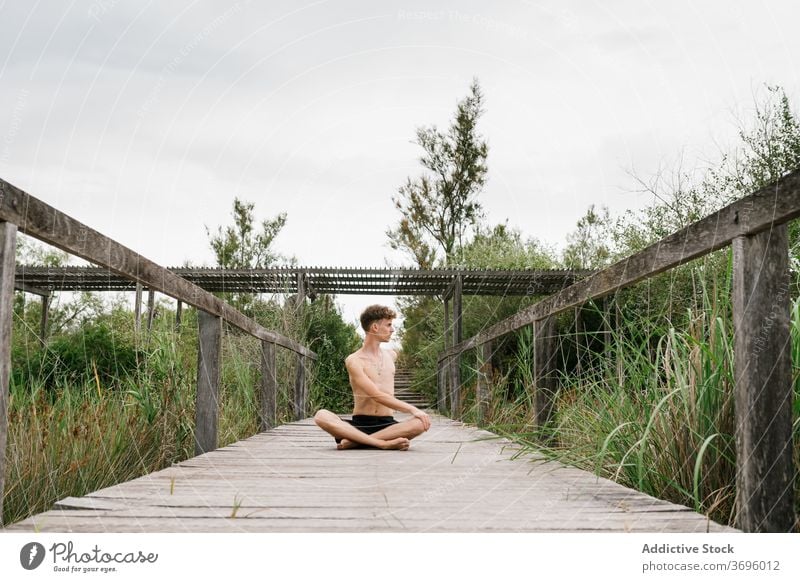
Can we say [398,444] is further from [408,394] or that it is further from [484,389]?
[408,394]

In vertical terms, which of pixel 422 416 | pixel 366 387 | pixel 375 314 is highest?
pixel 375 314

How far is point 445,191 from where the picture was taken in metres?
17.5

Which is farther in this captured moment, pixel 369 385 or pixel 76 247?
pixel 369 385

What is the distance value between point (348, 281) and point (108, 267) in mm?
11157

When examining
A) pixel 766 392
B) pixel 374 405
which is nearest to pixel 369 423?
pixel 374 405

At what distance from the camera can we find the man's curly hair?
14.8ft

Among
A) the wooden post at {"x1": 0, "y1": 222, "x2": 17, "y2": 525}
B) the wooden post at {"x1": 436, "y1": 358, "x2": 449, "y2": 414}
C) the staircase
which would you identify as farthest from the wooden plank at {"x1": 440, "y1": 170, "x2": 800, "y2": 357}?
the staircase

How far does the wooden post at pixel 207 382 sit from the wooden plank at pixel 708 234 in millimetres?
1974

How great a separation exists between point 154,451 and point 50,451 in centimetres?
79

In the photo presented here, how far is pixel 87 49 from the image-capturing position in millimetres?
3586

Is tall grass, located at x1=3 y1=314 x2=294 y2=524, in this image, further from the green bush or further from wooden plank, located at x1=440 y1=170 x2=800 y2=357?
wooden plank, located at x1=440 y1=170 x2=800 y2=357

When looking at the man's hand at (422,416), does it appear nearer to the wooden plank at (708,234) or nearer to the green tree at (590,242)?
the wooden plank at (708,234)
